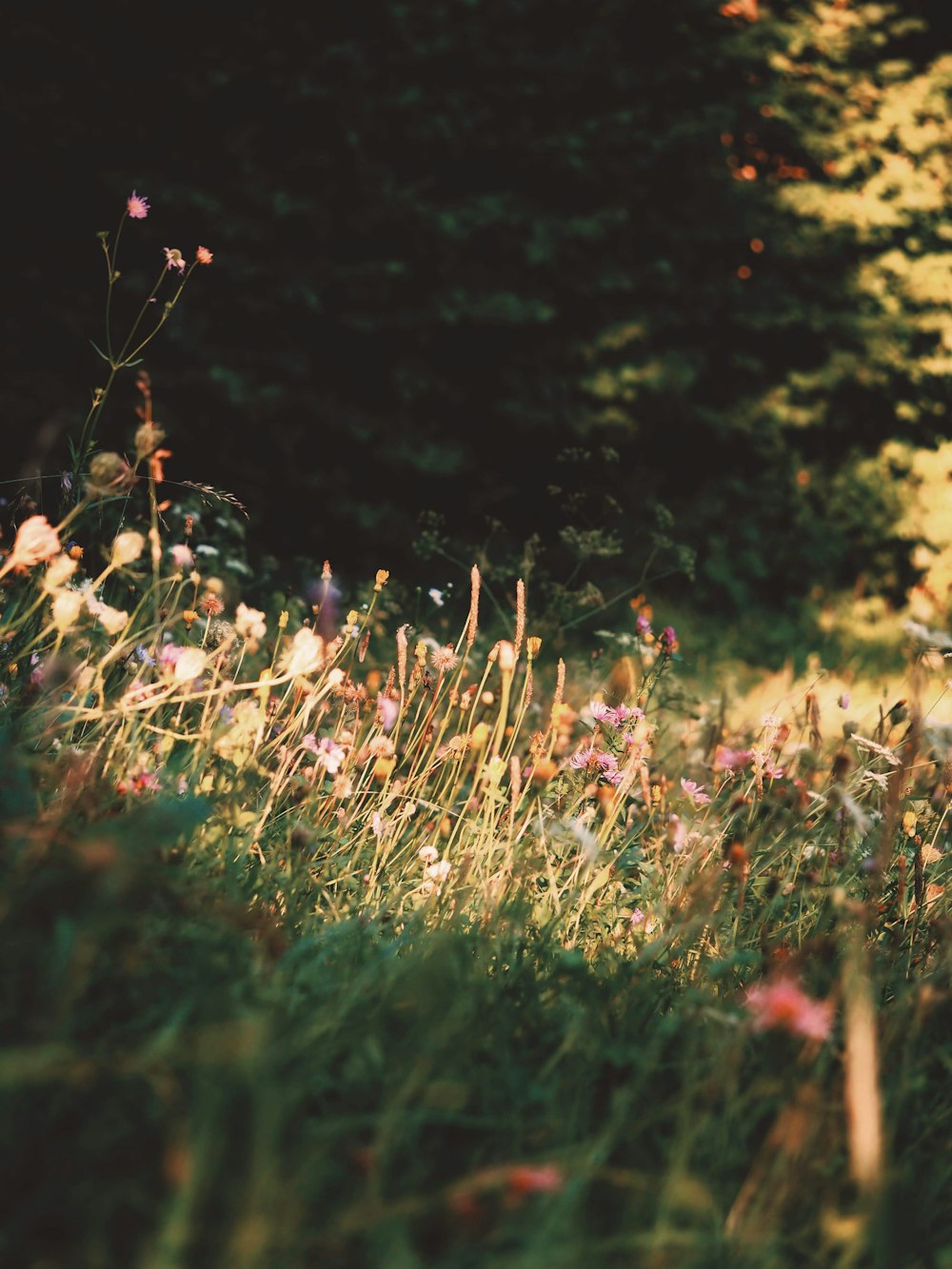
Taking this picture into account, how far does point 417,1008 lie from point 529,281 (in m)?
4.91

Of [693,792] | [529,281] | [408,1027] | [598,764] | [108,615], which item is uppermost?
[108,615]

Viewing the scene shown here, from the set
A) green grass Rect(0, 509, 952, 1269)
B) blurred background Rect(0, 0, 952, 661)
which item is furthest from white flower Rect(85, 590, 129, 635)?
blurred background Rect(0, 0, 952, 661)

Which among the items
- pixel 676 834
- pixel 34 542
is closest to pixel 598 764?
pixel 676 834

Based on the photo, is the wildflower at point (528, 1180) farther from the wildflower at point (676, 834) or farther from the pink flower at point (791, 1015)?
the wildflower at point (676, 834)

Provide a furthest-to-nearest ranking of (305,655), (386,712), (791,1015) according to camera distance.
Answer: (386,712), (305,655), (791,1015)

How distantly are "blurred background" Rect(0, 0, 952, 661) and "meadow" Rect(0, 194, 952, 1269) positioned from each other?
134cm

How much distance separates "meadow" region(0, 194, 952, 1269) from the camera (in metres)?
0.83

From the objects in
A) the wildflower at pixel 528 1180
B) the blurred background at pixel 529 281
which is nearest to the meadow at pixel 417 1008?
the wildflower at pixel 528 1180

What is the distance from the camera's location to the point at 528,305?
527 cm

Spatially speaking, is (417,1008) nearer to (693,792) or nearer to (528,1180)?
(528,1180)

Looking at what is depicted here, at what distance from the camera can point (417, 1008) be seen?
3.77ft

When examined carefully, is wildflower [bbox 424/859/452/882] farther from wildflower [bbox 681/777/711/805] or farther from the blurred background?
the blurred background

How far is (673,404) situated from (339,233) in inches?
89.1

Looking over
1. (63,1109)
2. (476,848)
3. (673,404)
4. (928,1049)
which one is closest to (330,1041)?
(63,1109)
